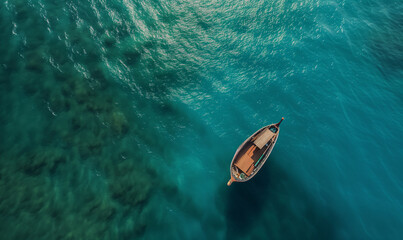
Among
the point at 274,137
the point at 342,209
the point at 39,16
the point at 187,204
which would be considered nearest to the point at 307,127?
the point at 274,137

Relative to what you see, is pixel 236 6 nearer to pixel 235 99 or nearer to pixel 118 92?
pixel 235 99

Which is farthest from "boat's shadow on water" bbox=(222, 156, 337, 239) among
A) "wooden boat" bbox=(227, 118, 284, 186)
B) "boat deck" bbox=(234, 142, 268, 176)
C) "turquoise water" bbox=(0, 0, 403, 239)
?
"boat deck" bbox=(234, 142, 268, 176)

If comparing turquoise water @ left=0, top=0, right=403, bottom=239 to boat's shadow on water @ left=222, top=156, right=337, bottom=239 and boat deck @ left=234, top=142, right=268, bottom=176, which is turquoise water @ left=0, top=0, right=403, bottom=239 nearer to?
boat's shadow on water @ left=222, top=156, right=337, bottom=239

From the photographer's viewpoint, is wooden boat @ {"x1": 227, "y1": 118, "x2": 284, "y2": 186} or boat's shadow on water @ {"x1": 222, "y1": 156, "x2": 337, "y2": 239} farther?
wooden boat @ {"x1": 227, "y1": 118, "x2": 284, "y2": 186}

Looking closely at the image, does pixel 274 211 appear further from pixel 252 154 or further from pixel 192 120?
pixel 192 120

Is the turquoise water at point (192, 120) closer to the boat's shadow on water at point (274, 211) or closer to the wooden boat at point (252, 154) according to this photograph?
the boat's shadow on water at point (274, 211)

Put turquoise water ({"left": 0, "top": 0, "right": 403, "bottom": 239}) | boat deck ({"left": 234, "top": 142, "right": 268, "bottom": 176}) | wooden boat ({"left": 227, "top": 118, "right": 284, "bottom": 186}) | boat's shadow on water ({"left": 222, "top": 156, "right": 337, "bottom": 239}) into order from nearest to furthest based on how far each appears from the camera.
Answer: turquoise water ({"left": 0, "top": 0, "right": 403, "bottom": 239}) < boat's shadow on water ({"left": 222, "top": 156, "right": 337, "bottom": 239}) < wooden boat ({"left": 227, "top": 118, "right": 284, "bottom": 186}) < boat deck ({"left": 234, "top": 142, "right": 268, "bottom": 176})

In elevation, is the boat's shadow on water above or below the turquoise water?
below

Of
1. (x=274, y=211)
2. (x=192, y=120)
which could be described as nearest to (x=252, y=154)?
(x=274, y=211)
